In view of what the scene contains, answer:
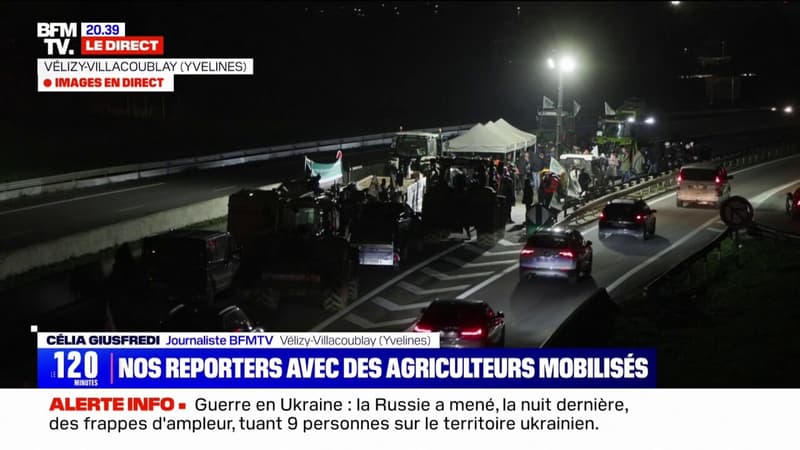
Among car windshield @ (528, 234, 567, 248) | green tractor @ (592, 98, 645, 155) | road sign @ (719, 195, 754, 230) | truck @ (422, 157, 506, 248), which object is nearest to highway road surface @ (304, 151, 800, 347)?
truck @ (422, 157, 506, 248)

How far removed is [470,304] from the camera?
17500mm

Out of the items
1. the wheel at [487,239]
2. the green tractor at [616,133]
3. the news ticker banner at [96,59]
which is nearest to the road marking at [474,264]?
the wheel at [487,239]

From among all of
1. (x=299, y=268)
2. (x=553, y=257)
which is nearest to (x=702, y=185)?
(x=553, y=257)

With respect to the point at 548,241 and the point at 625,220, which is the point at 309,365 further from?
the point at 625,220

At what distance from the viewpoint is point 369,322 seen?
21344 mm

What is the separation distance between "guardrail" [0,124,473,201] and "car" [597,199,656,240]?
2091 centimetres

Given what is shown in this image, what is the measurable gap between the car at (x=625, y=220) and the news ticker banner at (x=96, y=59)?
2476cm

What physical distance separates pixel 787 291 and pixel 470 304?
8998 mm

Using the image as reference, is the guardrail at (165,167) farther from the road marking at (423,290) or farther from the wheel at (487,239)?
the wheel at (487,239)

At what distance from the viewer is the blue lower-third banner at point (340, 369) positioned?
13602 millimetres

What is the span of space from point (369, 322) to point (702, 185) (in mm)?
20407

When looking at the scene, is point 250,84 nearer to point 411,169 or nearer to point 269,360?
point 411,169
